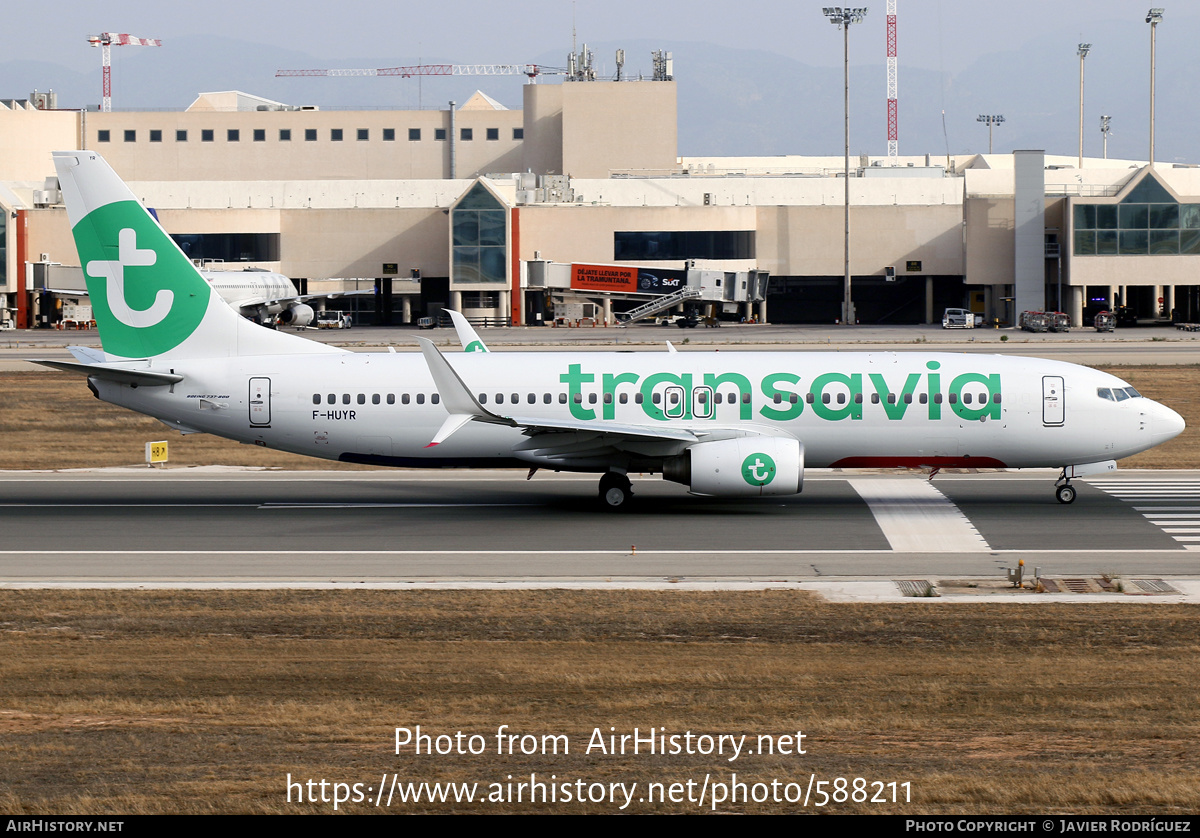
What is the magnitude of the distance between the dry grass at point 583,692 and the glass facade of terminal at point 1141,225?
94.1 meters

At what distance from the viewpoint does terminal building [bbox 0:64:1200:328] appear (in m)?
115

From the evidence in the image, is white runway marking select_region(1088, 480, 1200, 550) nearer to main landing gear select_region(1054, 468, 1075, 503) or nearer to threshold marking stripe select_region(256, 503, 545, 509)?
main landing gear select_region(1054, 468, 1075, 503)

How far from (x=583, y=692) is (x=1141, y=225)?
341 feet

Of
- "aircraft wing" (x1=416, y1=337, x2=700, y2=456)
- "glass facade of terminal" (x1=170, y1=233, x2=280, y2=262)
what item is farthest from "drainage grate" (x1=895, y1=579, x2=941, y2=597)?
"glass facade of terminal" (x1=170, y1=233, x2=280, y2=262)

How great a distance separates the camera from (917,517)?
1368 inches

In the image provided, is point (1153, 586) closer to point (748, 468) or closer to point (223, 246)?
point (748, 468)

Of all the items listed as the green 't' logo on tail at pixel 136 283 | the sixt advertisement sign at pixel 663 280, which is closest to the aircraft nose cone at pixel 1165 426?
the green 't' logo on tail at pixel 136 283

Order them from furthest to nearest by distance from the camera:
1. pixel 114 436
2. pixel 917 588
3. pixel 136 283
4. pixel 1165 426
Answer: pixel 114 436
pixel 136 283
pixel 1165 426
pixel 917 588

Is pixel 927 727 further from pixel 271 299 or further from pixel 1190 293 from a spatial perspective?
pixel 1190 293

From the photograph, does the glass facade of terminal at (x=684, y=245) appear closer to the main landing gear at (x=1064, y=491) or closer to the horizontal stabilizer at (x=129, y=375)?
the main landing gear at (x=1064, y=491)

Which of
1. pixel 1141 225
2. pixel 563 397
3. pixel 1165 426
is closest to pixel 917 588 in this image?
pixel 563 397

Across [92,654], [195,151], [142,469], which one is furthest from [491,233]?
[92,654]

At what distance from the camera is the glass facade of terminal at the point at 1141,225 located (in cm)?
11025

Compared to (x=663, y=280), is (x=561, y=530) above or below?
below
